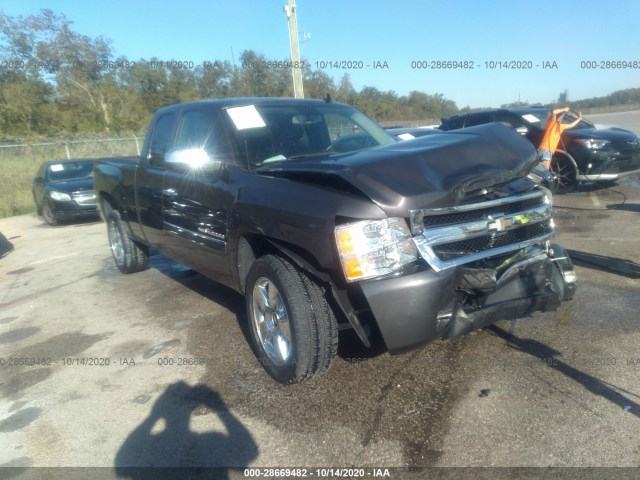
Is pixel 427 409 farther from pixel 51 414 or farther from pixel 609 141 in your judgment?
pixel 609 141

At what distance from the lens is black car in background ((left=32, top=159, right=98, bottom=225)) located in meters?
11.1

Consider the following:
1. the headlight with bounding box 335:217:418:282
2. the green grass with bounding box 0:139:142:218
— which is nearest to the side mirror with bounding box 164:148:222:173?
the headlight with bounding box 335:217:418:282

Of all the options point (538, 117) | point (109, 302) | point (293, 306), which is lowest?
point (109, 302)

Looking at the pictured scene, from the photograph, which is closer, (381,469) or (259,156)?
(381,469)

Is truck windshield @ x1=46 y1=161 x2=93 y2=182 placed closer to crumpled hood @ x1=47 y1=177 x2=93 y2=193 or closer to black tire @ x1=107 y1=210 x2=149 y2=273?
crumpled hood @ x1=47 y1=177 x2=93 y2=193

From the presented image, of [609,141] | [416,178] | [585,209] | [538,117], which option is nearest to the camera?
[416,178]

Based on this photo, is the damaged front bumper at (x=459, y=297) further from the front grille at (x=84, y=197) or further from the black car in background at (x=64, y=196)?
the front grille at (x=84, y=197)

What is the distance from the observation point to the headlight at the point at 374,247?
8.39ft

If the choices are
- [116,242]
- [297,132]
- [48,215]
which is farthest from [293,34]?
[297,132]

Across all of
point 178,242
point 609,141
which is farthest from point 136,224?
point 609,141

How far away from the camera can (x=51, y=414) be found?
3.20m

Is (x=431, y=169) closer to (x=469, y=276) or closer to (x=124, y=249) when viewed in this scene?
(x=469, y=276)

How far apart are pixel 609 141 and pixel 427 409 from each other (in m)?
7.99

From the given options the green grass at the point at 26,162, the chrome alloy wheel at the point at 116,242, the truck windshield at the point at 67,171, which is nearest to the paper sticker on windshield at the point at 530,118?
the chrome alloy wheel at the point at 116,242
